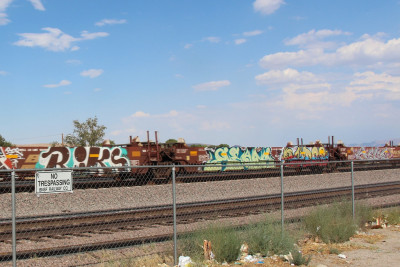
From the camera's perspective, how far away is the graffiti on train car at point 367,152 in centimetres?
4147

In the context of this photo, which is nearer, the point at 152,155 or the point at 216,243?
the point at 216,243

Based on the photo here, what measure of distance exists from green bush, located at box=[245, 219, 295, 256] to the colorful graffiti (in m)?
15.4

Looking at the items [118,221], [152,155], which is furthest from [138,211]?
[152,155]

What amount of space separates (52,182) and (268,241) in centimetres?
434

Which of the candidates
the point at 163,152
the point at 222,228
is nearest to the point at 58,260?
the point at 222,228

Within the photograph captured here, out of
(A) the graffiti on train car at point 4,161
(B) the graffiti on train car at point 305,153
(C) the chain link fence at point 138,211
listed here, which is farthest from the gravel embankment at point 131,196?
(B) the graffiti on train car at point 305,153

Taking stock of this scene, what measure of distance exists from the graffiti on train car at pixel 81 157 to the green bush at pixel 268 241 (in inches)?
612

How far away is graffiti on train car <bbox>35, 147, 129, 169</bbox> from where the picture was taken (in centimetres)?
2194

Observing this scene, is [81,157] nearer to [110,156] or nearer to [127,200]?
[110,156]

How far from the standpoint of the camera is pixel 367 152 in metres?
45.3

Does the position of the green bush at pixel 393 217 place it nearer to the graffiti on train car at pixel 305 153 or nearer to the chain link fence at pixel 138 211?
the chain link fence at pixel 138 211

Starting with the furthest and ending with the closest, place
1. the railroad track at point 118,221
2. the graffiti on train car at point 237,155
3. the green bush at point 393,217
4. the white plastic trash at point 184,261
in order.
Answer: the graffiti on train car at point 237,155, the green bush at point 393,217, the railroad track at point 118,221, the white plastic trash at point 184,261

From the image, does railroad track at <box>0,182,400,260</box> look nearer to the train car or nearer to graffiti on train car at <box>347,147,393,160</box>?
the train car

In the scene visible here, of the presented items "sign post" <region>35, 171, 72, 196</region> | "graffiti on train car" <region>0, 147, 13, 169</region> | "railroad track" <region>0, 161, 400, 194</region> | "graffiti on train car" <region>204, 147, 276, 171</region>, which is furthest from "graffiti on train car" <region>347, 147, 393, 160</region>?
"sign post" <region>35, 171, 72, 196</region>
